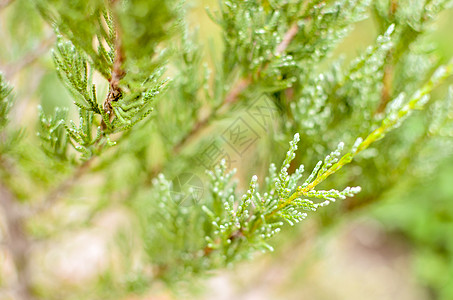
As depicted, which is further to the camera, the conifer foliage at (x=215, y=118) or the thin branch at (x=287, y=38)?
the thin branch at (x=287, y=38)

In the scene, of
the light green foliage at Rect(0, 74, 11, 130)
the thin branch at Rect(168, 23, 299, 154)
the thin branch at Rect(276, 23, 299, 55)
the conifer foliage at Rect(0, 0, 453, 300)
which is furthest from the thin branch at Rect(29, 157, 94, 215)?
the thin branch at Rect(276, 23, 299, 55)

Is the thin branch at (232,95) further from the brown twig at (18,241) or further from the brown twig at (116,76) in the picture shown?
the brown twig at (18,241)

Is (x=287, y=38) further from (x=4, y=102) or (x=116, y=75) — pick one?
(x=4, y=102)

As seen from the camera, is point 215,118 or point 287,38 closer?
point 287,38

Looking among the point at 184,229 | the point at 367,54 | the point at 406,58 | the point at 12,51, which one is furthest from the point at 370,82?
the point at 12,51

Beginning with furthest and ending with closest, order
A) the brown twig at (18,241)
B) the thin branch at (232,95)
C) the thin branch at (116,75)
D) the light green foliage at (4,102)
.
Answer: the brown twig at (18,241), the thin branch at (232,95), the light green foliage at (4,102), the thin branch at (116,75)

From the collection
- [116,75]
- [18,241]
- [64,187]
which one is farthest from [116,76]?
[18,241]

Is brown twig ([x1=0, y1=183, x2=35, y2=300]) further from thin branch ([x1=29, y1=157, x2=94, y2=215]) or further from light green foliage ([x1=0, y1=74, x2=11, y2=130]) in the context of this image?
light green foliage ([x1=0, y1=74, x2=11, y2=130])

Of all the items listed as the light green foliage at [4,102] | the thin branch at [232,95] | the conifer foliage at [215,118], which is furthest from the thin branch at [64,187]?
the thin branch at [232,95]
